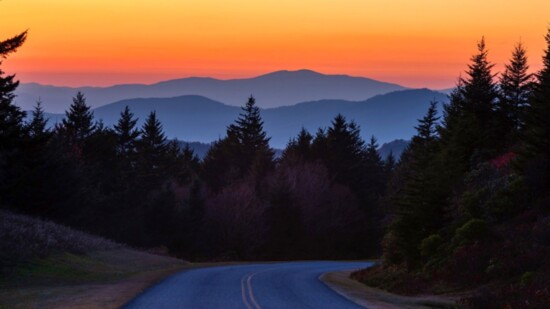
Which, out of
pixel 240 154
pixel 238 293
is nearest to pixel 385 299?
pixel 238 293

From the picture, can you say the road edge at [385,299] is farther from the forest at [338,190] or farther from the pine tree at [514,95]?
the pine tree at [514,95]

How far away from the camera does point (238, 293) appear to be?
27.7 metres

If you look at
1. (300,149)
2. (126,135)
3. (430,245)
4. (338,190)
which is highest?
(126,135)

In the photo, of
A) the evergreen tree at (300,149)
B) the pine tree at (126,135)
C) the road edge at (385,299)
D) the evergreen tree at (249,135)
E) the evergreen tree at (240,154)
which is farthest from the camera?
the evergreen tree at (249,135)

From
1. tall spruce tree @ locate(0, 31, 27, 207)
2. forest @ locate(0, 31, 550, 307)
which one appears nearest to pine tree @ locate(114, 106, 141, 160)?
A: forest @ locate(0, 31, 550, 307)

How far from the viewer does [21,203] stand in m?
62.2

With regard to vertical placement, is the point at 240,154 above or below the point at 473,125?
above

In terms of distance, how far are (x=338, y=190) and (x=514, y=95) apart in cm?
3784

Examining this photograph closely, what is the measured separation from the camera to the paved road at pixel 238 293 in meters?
23.8

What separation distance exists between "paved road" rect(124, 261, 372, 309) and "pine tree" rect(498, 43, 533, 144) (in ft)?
79.9

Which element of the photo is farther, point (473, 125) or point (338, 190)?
point (338, 190)

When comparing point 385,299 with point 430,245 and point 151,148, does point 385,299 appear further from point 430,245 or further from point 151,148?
point 151,148

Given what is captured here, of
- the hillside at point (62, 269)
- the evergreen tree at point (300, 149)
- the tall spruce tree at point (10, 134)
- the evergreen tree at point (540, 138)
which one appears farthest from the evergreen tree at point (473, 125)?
the evergreen tree at point (300, 149)

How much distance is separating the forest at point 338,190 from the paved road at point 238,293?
4.74 meters
